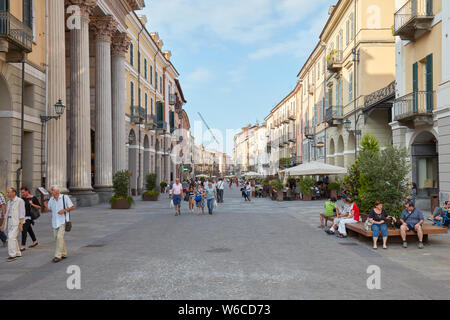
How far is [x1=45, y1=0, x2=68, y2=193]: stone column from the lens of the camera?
2114cm

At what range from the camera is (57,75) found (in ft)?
70.9

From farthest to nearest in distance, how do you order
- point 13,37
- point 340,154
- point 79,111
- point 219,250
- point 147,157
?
point 147,157 < point 340,154 < point 79,111 < point 13,37 < point 219,250

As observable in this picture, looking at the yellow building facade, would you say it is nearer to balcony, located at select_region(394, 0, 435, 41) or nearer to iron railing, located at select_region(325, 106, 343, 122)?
iron railing, located at select_region(325, 106, 343, 122)

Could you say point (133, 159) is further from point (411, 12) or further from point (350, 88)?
point (411, 12)

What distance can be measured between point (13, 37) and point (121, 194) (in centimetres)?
1048

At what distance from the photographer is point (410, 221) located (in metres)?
11.3

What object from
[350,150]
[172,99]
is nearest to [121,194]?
[350,150]

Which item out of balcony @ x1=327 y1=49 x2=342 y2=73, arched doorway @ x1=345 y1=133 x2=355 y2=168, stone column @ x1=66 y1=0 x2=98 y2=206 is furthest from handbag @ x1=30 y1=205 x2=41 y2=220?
balcony @ x1=327 y1=49 x2=342 y2=73

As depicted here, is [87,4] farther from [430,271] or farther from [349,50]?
[430,271]

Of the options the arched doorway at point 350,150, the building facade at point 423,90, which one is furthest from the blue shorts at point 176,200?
the arched doorway at point 350,150

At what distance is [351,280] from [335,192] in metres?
25.0

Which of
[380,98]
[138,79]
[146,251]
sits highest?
[138,79]

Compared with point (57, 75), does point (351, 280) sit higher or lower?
lower
